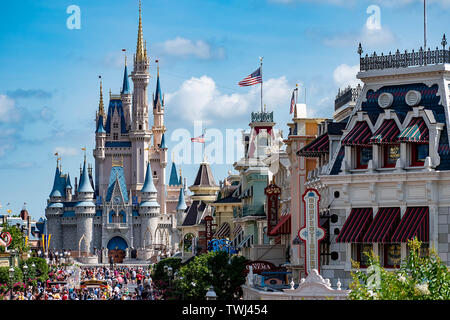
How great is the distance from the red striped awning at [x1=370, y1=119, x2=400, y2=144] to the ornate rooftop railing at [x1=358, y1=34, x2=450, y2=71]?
2233 mm

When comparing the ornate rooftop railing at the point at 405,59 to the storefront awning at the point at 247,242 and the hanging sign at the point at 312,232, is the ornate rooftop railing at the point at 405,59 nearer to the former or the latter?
the hanging sign at the point at 312,232

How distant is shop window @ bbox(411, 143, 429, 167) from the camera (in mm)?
35000

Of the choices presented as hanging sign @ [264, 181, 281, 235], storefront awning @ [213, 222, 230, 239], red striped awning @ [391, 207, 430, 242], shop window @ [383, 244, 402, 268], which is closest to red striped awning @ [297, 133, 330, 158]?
shop window @ [383, 244, 402, 268]

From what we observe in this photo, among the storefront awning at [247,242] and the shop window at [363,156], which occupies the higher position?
the shop window at [363,156]

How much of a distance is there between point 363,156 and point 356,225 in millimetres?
2257

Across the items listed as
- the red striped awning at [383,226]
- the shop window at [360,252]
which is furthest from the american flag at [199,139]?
the red striped awning at [383,226]

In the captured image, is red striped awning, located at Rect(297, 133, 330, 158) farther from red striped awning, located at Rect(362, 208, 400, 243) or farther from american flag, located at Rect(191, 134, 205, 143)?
american flag, located at Rect(191, 134, 205, 143)

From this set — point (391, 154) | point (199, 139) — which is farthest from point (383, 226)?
point (199, 139)

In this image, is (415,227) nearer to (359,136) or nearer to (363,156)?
(363,156)

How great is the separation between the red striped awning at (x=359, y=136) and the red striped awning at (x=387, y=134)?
0.39m

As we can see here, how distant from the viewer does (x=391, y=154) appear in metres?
35.6

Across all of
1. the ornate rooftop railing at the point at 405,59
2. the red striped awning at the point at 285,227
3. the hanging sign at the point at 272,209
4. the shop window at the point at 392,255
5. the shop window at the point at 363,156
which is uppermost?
the ornate rooftop railing at the point at 405,59

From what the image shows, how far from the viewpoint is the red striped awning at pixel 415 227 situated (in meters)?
34.1
